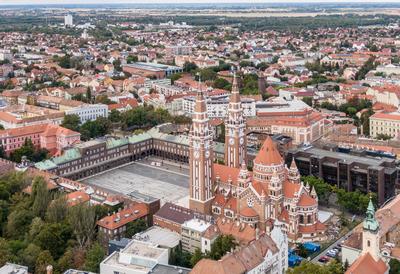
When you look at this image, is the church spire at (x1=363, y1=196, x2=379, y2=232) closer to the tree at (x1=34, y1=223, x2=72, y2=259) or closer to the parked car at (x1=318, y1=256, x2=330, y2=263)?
the parked car at (x1=318, y1=256, x2=330, y2=263)

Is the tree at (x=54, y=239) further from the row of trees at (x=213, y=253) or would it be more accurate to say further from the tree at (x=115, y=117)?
the tree at (x=115, y=117)

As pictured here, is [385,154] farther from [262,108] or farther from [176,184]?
[262,108]

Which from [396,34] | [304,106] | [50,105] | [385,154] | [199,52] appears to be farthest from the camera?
[396,34]

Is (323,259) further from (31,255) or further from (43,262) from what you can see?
(31,255)

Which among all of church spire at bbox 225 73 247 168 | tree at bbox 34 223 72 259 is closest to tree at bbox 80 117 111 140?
church spire at bbox 225 73 247 168

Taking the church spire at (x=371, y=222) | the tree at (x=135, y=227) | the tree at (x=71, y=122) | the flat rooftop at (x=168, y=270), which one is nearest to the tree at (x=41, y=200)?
the tree at (x=135, y=227)

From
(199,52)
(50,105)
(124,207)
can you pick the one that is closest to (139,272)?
(124,207)

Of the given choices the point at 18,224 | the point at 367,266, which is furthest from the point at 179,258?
the point at 18,224
